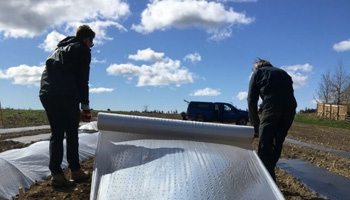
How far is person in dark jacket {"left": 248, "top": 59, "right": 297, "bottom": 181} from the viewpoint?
191 inches

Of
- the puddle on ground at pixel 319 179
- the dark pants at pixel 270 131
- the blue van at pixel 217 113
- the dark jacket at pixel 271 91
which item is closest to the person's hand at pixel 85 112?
the dark jacket at pixel 271 91

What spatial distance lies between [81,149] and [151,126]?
4.32 m

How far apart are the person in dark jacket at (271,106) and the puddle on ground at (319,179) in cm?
144

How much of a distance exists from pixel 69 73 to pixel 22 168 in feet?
4.99

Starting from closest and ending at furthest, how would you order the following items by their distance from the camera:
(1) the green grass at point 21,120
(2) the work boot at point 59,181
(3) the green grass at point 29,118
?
(2) the work boot at point 59,181
(1) the green grass at point 21,120
(3) the green grass at point 29,118

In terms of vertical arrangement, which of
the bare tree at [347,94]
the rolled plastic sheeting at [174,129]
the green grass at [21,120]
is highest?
Answer: the bare tree at [347,94]

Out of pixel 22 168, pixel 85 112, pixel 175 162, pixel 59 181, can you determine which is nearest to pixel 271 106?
pixel 175 162

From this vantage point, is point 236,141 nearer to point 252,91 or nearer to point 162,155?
point 162,155

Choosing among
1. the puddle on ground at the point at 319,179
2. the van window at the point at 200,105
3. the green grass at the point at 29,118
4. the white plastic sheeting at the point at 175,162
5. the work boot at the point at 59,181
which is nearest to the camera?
the white plastic sheeting at the point at 175,162

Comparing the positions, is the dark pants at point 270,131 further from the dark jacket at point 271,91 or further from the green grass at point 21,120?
the green grass at point 21,120

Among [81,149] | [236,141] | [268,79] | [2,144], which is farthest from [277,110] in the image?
[2,144]

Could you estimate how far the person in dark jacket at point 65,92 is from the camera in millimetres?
4477

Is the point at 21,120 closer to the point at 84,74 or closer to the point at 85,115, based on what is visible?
the point at 85,115

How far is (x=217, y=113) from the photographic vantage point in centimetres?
2684
